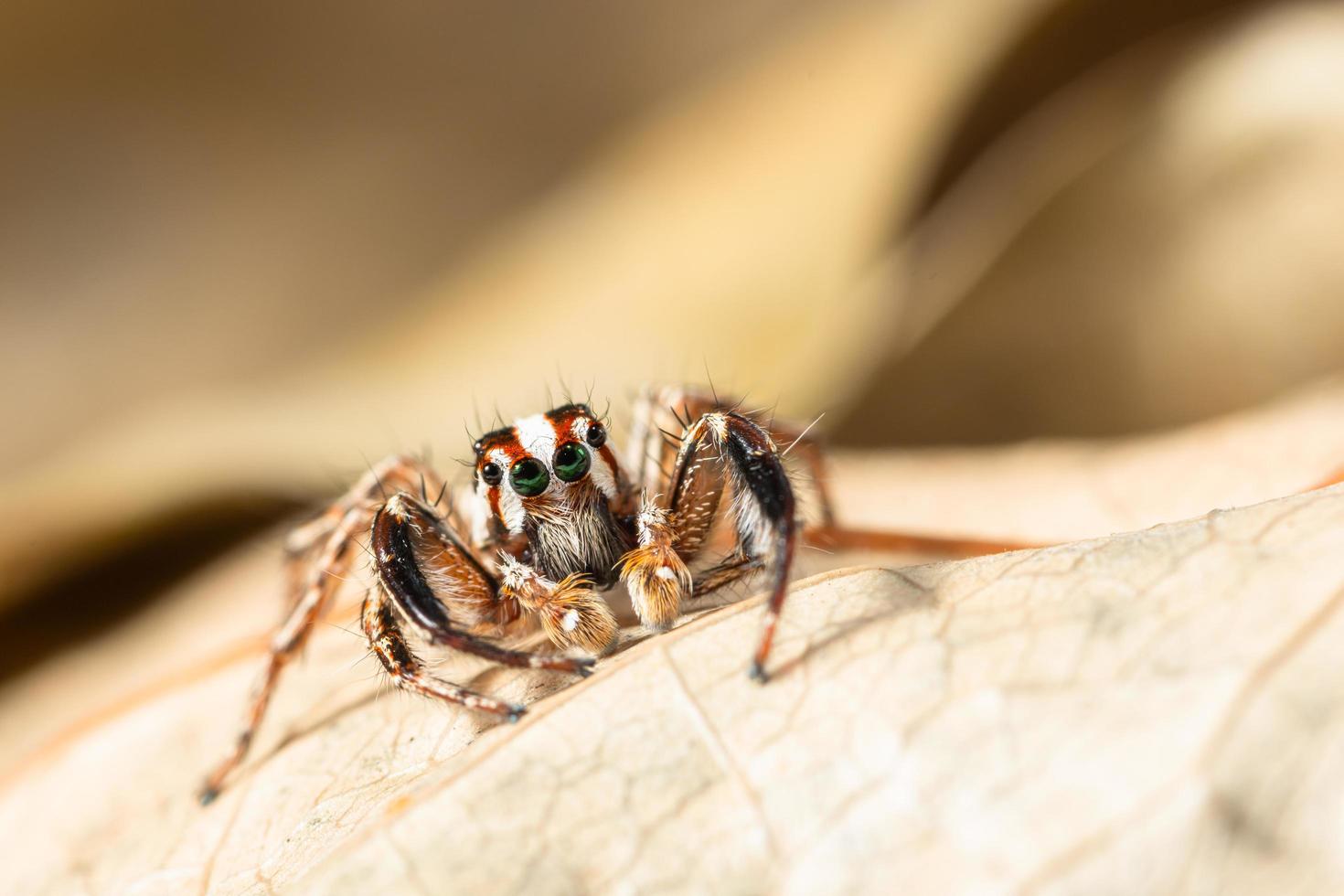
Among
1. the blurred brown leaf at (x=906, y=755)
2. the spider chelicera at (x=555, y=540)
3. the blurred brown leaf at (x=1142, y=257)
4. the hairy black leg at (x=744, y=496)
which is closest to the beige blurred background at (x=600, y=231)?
the blurred brown leaf at (x=1142, y=257)

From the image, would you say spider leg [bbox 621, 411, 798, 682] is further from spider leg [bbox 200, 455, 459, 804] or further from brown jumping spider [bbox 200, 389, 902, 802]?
spider leg [bbox 200, 455, 459, 804]

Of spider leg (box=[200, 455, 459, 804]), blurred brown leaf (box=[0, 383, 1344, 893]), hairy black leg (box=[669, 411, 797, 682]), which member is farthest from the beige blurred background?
blurred brown leaf (box=[0, 383, 1344, 893])

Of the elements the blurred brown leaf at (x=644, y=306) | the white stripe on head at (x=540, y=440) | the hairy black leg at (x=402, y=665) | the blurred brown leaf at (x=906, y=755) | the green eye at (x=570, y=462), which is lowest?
the blurred brown leaf at (x=906, y=755)

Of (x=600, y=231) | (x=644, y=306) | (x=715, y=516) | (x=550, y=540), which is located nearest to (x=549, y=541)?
(x=550, y=540)

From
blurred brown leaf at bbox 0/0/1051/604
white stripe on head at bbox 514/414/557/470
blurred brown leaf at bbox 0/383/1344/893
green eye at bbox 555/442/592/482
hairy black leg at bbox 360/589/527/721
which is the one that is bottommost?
blurred brown leaf at bbox 0/383/1344/893

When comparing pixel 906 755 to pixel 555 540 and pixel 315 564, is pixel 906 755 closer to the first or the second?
pixel 555 540

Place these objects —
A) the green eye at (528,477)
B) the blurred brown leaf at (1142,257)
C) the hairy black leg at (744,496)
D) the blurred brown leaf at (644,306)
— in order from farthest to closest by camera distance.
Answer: the blurred brown leaf at (644,306) → the blurred brown leaf at (1142,257) → the green eye at (528,477) → the hairy black leg at (744,496)

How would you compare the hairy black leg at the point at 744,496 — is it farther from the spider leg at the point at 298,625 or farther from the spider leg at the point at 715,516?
the spider leg at the point at 298,625
